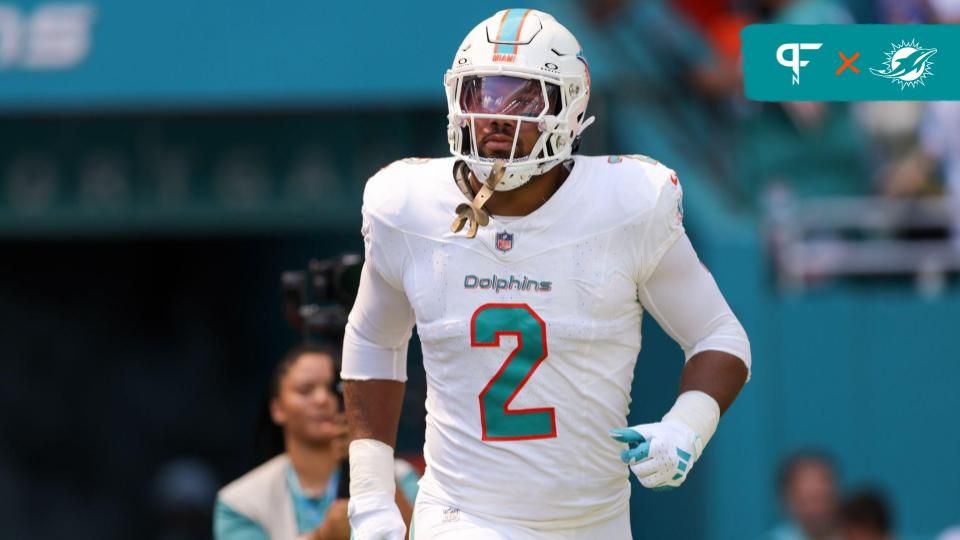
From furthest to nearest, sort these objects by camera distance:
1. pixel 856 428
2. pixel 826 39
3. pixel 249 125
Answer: pixel 249 125, pixel 856 428, pixel 826 39

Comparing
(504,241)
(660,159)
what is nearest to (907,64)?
(504,241)

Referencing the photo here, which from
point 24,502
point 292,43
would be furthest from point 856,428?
point 24,502

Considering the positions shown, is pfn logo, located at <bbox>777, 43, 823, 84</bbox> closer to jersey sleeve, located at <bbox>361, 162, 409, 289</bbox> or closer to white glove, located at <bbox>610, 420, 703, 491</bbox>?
jersey sleeve, located at <bbox>361, 162, 409, 289</bbox>

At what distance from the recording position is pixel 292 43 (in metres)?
11.1

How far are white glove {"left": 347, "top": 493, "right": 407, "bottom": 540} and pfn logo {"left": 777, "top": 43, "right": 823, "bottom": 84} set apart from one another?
69.3 inches

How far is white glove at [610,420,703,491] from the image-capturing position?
5.04 metres

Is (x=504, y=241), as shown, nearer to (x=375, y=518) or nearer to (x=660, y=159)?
(x=375, y=518)

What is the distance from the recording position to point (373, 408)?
567 centimetres

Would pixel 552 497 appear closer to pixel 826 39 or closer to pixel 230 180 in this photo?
pixel 826 39

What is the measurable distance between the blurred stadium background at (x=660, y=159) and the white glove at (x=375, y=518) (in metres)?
4.39

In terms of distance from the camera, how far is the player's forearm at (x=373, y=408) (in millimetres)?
5633

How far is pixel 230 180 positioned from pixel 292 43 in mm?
947

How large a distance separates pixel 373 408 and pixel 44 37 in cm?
608
